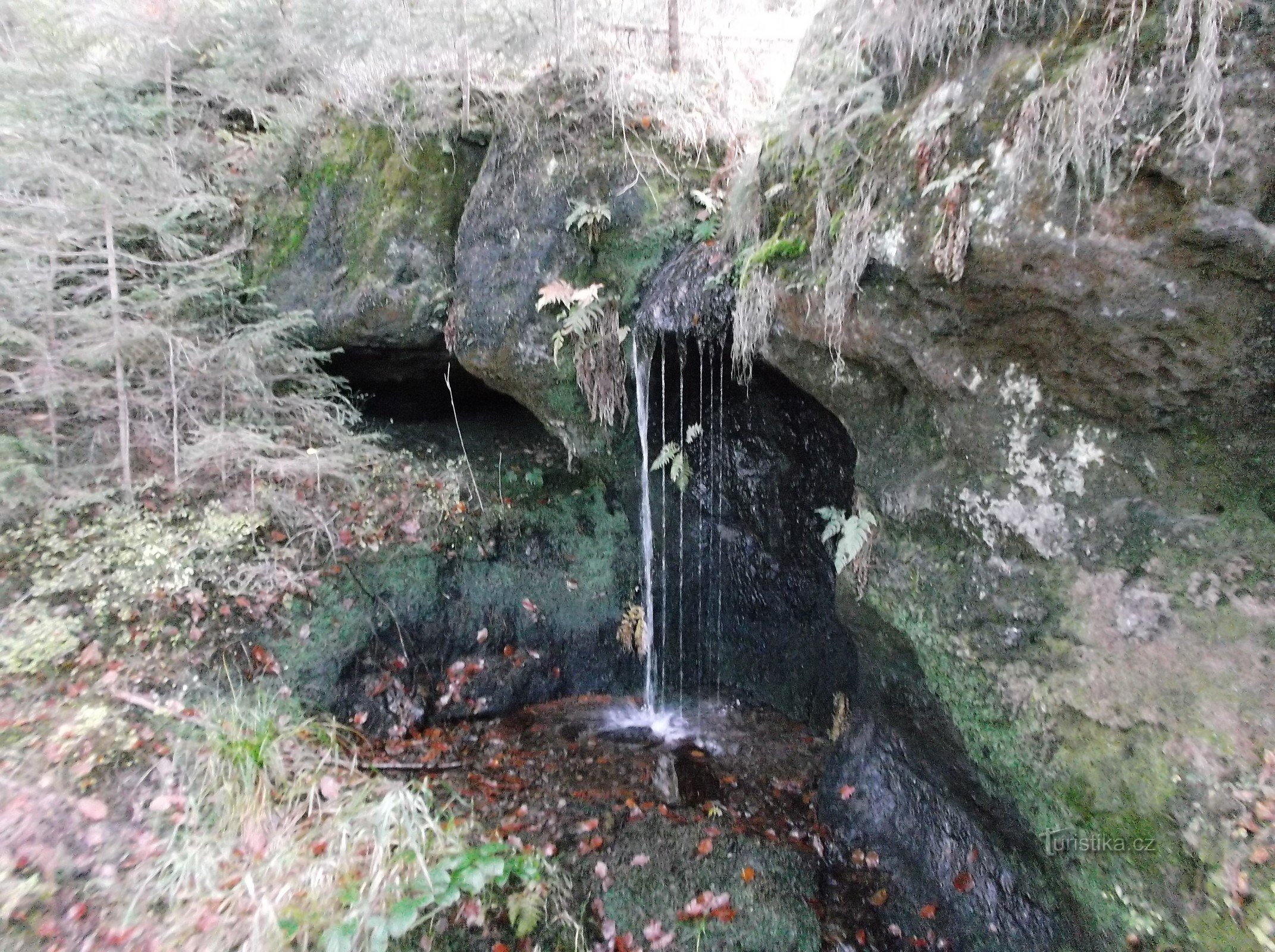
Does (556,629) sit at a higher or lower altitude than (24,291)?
lower

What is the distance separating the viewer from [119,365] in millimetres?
5578

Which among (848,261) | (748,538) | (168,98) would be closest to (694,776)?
Answer: (748,538)

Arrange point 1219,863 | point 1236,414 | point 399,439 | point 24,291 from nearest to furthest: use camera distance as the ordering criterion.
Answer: point 1219,863, point 1236,414, point 24,291, point 399,439

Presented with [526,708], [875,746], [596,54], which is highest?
[596,54]

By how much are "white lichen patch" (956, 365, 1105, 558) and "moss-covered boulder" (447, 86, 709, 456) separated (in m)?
3.19

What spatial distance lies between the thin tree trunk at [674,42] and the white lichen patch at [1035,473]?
514 centimetres

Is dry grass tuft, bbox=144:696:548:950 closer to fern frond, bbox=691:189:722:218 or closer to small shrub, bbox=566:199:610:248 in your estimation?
small shrub, bbox=566:199:610:248

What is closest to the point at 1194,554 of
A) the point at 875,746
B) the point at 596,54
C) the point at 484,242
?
the point at 875,746

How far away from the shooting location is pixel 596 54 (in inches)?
257

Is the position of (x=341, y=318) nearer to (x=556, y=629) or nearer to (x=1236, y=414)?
(x=556, y=629)

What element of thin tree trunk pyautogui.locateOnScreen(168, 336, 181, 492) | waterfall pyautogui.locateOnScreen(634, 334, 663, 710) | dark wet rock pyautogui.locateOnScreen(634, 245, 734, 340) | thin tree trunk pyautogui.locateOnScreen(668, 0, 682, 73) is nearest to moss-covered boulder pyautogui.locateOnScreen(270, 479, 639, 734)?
waterfall pyautogui.locateOnScreen(634, 334, 663, 710)

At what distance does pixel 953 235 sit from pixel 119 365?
6.19 metres

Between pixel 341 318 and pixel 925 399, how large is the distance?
5.53 metres

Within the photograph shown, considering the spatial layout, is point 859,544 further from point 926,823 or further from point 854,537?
point 926,823
